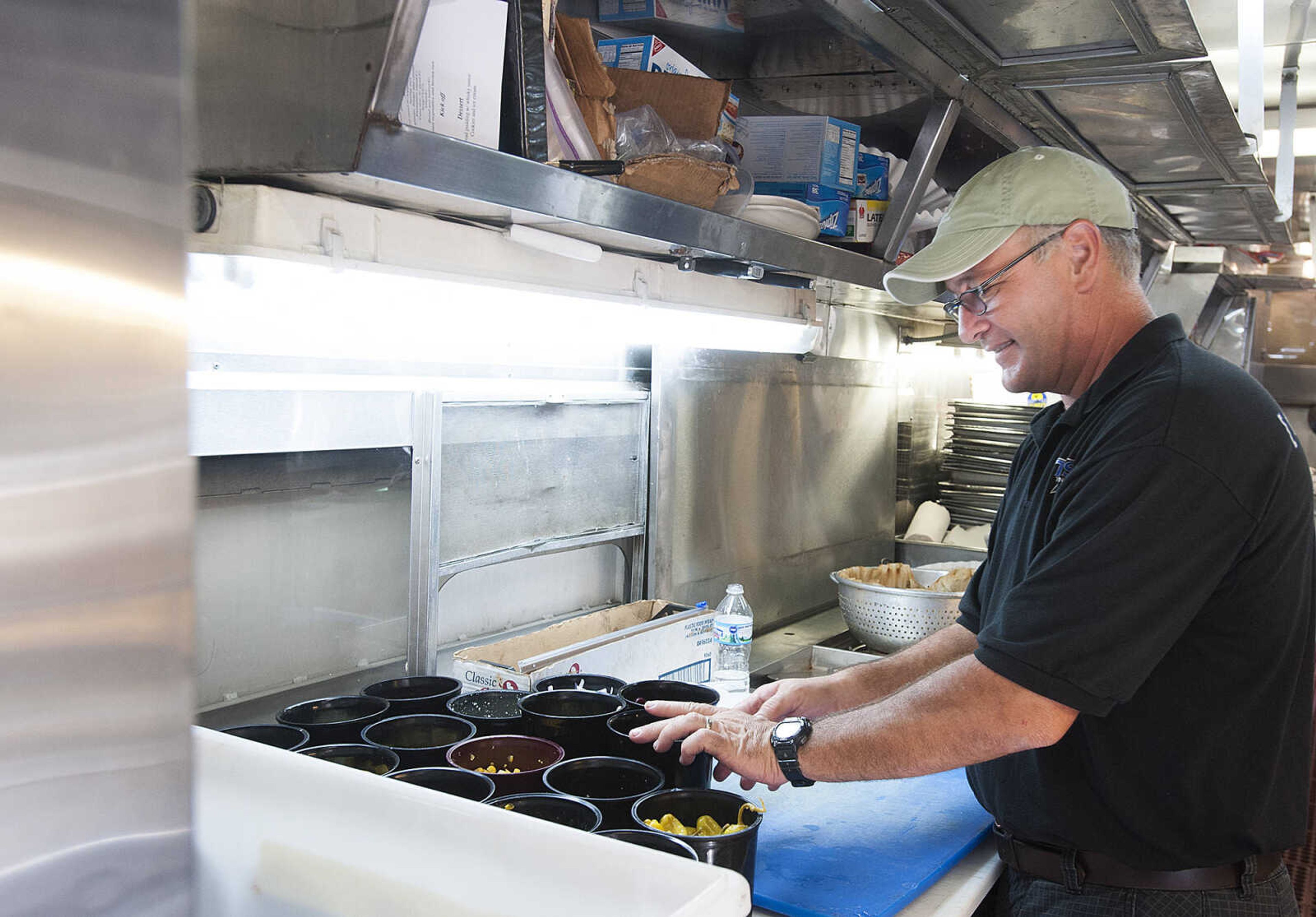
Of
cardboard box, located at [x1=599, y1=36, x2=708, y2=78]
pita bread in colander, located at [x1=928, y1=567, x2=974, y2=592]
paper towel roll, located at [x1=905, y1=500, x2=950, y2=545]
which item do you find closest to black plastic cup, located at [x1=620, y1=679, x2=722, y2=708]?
cardboard box, located at [x1=599, y1=36, x2=708, y2=78]

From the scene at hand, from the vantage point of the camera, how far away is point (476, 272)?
4.88ft

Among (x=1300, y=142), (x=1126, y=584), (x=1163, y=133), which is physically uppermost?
(x=1300, y=142)

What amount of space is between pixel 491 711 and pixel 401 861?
3.39 ft

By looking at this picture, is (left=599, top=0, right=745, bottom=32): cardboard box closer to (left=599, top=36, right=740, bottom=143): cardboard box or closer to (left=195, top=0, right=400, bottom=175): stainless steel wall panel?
(left=599, top=36, right=740, bottom=143): cardboard box

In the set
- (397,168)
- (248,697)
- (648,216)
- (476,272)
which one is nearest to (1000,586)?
(648,216)

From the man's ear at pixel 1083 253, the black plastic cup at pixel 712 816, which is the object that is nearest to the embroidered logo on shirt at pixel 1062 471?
the man's ear at pixel 1083 253

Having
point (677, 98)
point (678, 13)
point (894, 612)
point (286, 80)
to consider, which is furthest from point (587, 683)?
point (678, 13)

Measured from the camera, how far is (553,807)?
50.1 inches

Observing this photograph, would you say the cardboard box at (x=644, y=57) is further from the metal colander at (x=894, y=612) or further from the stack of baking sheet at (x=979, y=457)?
the stack of baking sheet at (x=979, y=457)

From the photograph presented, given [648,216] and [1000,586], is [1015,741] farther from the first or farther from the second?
[648,216]

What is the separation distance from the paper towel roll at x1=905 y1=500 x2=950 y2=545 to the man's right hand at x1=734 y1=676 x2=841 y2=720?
230cm

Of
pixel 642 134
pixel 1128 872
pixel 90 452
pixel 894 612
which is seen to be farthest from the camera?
pixel 894 612

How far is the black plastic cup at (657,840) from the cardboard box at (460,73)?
32.6 inches

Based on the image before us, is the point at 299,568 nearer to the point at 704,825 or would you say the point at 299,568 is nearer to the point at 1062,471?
the point at 704,825
